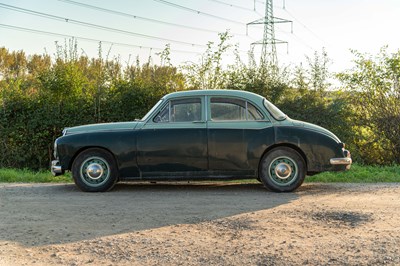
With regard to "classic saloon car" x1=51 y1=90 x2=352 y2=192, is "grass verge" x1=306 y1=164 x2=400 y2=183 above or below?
below

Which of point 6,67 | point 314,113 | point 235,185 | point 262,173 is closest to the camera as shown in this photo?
point 262,173

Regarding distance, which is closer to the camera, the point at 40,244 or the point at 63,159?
the point at 40,244

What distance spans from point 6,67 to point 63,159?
34936 mm

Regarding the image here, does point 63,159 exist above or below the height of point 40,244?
above

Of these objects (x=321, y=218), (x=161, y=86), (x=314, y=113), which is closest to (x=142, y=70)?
(x=161, y=86)

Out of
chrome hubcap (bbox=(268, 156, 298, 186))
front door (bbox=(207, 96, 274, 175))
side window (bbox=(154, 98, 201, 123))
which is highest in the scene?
side window (bbox=(154, 98, 201, 123))

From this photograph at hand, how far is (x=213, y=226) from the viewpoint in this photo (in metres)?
6.25

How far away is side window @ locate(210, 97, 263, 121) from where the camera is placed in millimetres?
9336

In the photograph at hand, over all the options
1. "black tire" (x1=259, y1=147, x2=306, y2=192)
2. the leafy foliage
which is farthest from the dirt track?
the leafy foliage

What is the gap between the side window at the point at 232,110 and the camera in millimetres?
9336

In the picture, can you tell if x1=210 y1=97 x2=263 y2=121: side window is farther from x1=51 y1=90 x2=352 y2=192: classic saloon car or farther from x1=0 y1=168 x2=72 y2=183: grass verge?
x1=0 y1=168 x2=72 y2=183: grass verge

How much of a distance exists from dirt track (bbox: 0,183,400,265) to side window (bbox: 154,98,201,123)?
4.26 feet

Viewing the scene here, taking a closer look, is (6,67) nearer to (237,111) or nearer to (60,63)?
(60,63)

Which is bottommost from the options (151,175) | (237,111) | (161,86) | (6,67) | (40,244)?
(40,244)
